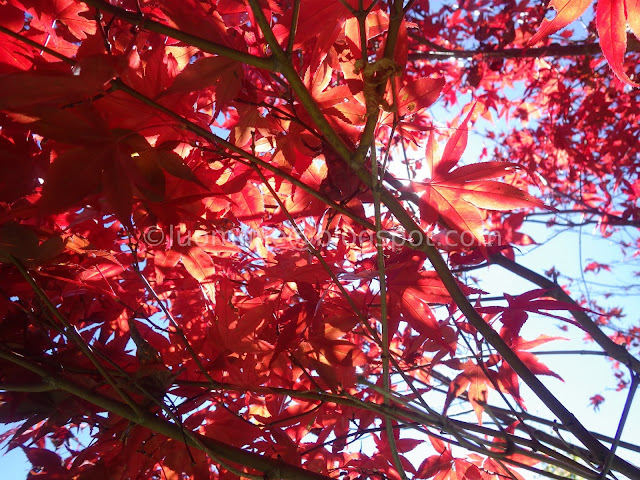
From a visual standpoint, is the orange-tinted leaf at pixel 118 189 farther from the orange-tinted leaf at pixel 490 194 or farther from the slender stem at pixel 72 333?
the orange-tinted leaf at pixel 490 194

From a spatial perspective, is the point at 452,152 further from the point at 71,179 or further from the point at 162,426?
the point at 162,426

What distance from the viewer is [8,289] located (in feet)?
2.49

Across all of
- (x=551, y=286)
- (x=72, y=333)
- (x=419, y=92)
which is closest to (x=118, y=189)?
(x=72, y=333)

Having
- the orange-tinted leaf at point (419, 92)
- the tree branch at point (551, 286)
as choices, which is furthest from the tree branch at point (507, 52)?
the orange-tinted leaf at point (419, 92)

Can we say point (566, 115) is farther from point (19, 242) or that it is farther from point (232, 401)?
point (19, 242)

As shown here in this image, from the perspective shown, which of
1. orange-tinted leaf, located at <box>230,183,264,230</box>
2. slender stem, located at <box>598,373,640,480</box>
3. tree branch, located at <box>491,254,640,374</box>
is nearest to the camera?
slender stem, located at <box>598,373,640,480</box>

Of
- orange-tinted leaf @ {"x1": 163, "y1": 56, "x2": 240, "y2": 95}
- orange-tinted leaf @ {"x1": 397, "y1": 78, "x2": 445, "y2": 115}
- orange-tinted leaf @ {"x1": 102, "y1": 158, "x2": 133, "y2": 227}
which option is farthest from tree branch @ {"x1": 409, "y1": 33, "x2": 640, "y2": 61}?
orange-tinted leaf @ {"x1": 102, "y1": 158, "x2": 133, "y2": 227}

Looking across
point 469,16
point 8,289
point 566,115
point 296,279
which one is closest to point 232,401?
point 296,279

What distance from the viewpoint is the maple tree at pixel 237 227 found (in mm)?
518

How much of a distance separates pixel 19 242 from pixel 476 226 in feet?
2.19

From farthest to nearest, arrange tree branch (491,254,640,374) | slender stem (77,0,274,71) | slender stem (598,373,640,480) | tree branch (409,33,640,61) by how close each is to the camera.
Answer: tree branch (409,33,640,61)
tree branch (491,254,640,374)
slender stem (598,373,640,480)
slender stem (77,0,274,71)

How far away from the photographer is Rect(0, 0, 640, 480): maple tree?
1.70ft

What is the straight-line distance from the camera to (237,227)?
2.80ft

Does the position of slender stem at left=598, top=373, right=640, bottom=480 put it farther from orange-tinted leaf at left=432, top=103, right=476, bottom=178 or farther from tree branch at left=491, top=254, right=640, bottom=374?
tree branch at left=491, top=254, right=640, bottom=374
